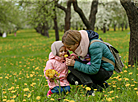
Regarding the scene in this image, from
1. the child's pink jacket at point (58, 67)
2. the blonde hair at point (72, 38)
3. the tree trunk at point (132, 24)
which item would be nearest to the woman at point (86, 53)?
the blonde hair at point (72, 38)

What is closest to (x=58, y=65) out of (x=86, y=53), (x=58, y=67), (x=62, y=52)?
(x=58, y=67)

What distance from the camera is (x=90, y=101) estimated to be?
239 centimetres

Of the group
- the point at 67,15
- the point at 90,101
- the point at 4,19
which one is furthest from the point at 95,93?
the point at 4,19

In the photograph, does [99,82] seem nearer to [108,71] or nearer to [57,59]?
[108,71]

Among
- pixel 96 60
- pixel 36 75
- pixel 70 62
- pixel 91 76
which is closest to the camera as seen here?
pixel 96 60

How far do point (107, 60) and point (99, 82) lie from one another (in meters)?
0.52

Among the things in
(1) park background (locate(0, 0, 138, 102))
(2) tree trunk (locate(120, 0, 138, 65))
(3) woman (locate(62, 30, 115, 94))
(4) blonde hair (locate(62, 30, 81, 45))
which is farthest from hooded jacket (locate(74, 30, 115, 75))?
(2) tree trunk (locate(120, 0, 138, 65))

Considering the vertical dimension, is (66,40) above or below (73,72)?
Answer: above

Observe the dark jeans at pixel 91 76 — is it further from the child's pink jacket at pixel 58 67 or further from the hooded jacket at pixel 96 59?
the child's pink jacket at pixel 58 67

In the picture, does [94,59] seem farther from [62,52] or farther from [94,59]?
[62,52]

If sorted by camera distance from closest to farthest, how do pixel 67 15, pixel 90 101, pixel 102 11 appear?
pixel 90 101 → pixel 67 15 → pixel 102 11

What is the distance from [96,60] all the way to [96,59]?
0.02 metres

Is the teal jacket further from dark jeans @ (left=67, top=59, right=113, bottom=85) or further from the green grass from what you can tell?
the green grass

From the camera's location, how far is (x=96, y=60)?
2.58 m
